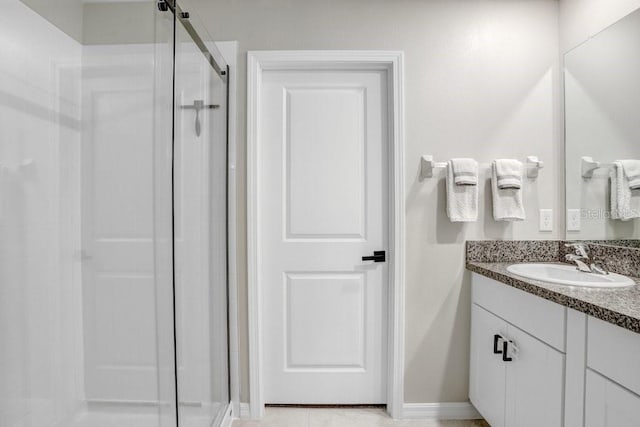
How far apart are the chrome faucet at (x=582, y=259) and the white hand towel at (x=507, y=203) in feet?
0.91

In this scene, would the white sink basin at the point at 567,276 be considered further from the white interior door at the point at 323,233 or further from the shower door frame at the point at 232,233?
the shower door frame at the point at 232,233

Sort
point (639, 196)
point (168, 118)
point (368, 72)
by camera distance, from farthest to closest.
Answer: point (368, 72) < point (639, 196) < point (168, 118)

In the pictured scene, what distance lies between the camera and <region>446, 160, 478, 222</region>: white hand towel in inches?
77.6

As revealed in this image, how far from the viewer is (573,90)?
6.51 feet

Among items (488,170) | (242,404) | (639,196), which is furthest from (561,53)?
(242,404)

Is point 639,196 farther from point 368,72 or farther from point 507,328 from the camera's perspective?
point 368,72

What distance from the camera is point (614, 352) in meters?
1.09

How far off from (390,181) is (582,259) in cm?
103

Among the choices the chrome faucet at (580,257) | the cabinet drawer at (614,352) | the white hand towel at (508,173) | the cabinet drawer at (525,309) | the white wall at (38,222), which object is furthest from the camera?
the white hand towel at (508,173)

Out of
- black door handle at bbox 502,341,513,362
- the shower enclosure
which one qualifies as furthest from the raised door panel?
black door handle at bbox 502,341,513,362

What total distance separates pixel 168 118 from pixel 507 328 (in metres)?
1.64

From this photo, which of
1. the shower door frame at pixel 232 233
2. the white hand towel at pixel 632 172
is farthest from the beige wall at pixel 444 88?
the white hand towel at pixel 632 172

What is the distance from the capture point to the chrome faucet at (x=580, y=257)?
1736mm

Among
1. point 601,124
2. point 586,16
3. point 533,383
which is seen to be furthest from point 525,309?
point 586,16
